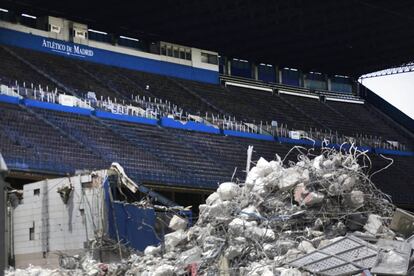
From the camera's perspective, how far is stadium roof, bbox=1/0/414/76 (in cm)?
4059

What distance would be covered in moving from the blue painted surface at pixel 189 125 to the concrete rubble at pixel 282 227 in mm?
22792

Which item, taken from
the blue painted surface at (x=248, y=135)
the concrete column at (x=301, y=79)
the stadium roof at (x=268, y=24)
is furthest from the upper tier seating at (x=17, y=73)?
the concrete column at (x=301, y=79)

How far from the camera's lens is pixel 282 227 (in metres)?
12.6

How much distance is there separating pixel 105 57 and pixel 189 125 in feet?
23.6

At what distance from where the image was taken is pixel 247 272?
38.0ft

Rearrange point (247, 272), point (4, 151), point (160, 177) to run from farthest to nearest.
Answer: point (160, 177), point (4, 151), point (247, 272)

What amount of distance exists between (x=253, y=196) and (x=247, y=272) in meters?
2.01

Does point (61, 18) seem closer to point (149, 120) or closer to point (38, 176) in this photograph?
point (149, 120)

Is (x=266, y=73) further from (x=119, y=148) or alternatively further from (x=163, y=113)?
(x=119, y=148)

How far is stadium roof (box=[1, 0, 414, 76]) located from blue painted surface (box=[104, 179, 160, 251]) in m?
23.7

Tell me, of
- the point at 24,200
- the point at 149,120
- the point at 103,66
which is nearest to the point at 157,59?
the point at 103,66

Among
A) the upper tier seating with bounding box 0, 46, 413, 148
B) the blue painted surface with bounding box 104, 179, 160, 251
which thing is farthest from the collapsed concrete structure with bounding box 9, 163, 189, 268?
the upper tier seating with bounding box 0, 46, 413, 148

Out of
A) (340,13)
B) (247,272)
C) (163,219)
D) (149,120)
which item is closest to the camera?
(247,272)

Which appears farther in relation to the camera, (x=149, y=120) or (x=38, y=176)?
(x=149, y=120)
